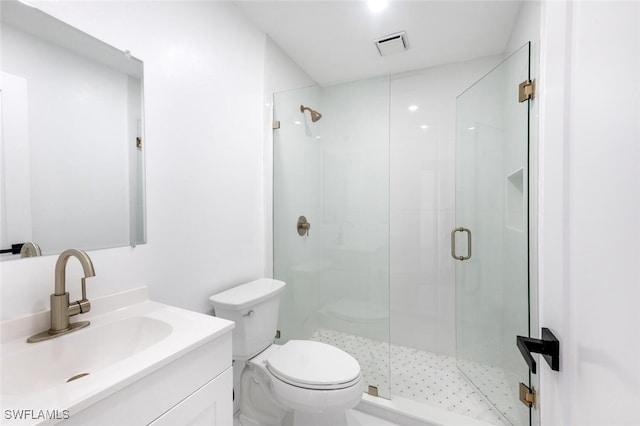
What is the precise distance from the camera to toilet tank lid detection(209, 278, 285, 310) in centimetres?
141

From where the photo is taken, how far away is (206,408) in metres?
0.88

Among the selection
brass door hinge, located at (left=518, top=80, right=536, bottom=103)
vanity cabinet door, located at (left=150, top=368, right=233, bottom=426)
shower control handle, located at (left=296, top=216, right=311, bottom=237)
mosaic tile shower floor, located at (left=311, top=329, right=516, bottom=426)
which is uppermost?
brass door hinge, located at (left=518, top=80, right=536, bottom=103)

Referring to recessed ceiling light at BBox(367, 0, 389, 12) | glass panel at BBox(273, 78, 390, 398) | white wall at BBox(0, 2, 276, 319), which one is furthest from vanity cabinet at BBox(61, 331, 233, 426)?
recessed ceiling light at BBox(367, 0, 389, 12)

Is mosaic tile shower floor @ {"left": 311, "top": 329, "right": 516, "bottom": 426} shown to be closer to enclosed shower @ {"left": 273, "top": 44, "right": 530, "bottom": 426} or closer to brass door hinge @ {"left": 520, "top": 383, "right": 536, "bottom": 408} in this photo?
enclosed shower @ {"left": 273, "top": 44, "right": 530, "bottom": 426}

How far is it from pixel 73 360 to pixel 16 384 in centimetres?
13

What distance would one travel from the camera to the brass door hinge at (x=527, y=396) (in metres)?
1.38

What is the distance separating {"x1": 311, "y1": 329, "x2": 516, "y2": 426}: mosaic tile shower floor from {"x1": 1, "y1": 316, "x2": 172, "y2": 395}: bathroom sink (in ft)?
4.29

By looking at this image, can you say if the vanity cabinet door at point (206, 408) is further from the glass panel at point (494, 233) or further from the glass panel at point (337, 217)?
the glass panel at point (494, 233)

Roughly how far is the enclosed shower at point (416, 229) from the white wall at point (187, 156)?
0.32 meters

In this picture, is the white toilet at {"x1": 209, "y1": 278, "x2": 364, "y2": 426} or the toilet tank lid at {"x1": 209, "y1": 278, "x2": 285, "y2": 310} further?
the toilet tank lid at {"x1": 209, "y1": 278, "x2": 285, "y2": 310}

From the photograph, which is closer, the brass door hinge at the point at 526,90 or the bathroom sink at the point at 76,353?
the bathroom sink at the point at 76,353

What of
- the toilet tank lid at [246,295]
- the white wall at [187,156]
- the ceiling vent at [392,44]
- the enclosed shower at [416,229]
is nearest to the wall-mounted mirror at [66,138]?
the white wall at [187,156]

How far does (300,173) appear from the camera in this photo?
2.08m

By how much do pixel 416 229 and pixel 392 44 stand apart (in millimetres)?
1449
